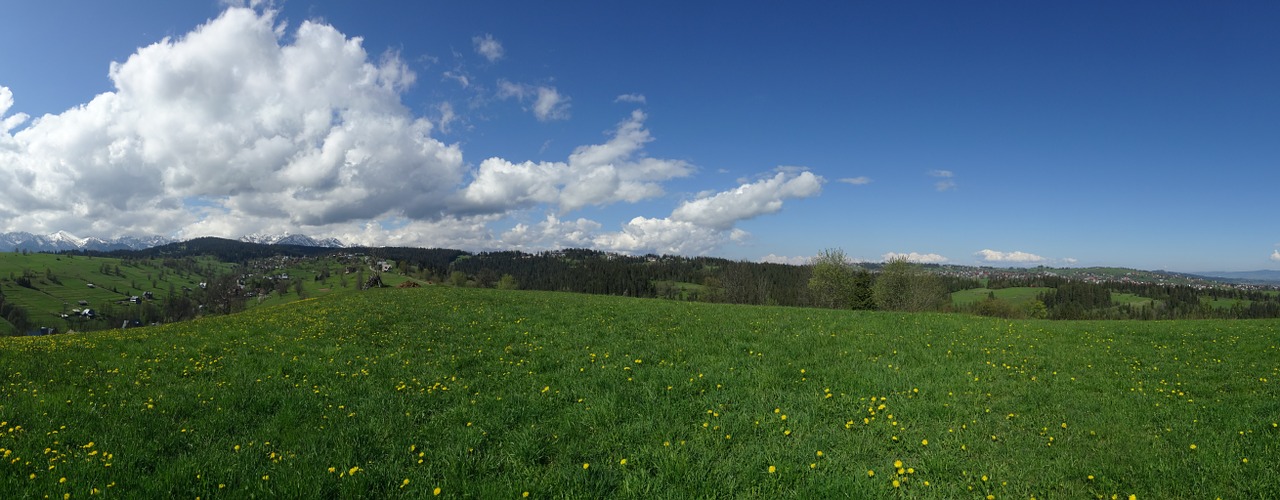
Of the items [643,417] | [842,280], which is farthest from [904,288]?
[643,417]

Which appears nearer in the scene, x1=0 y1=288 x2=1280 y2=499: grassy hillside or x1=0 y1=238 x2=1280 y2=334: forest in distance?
x1=0 y1=288 x2=1280 y2=499: grassy hillside

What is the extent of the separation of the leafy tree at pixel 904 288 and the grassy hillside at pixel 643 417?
182ft

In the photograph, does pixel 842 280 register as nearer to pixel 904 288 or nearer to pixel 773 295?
pixel 904 288

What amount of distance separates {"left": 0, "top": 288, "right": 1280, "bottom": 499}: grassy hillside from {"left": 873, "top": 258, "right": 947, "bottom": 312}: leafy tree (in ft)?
182

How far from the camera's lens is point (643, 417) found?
29.7ft

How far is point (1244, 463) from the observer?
6.94 meters

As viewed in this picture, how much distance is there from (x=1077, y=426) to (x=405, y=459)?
37.7 ft

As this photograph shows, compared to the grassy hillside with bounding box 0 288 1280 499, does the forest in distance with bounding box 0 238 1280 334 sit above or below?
below

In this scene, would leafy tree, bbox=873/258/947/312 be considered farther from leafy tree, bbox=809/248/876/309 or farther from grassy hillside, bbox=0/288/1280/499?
grassy hillside, bbox=0/288/1280/499

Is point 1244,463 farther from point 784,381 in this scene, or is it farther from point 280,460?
point 280,460

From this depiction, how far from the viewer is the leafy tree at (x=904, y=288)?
69438 millimetres

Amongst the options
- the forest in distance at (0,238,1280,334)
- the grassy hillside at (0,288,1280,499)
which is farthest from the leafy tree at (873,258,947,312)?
the grassy hillside at (0,288,1280,499)

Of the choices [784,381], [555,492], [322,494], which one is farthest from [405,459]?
[784,381]

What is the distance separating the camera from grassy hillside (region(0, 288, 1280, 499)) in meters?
Result: 6.79
